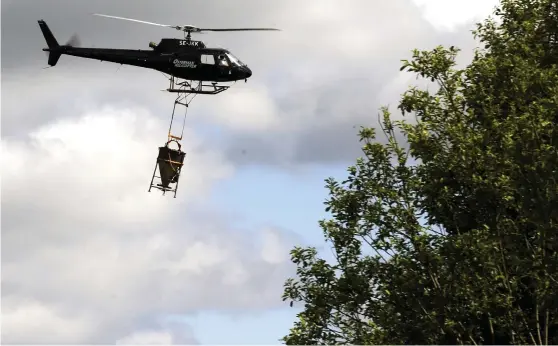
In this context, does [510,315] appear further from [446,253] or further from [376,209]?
[376,209]

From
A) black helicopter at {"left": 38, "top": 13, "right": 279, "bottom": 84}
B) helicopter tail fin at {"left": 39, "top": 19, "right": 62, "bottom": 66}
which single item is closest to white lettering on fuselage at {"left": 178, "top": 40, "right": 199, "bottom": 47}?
black helicopter at {"left": 38, "top": 13, "right": 279, "bottom": 84}

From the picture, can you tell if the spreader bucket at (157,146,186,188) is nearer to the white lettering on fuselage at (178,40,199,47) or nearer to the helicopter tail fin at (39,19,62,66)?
the white lettering on fuselage at (178,40,199,47)

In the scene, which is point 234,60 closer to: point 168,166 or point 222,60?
point 222,60

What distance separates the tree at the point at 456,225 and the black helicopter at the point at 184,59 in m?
12.2

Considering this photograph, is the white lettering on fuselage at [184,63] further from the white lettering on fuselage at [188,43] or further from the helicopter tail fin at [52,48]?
the helicopter tail fin at [52,48]

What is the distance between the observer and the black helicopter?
45.4m

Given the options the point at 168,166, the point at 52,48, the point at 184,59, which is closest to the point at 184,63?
the point at 184,59

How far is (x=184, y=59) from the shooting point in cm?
4553

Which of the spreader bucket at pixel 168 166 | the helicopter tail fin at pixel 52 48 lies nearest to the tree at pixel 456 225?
the spreader bucket at pixel 168 166

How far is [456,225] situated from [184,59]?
682 inches

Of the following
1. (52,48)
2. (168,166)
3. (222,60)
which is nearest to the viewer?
(168,166)

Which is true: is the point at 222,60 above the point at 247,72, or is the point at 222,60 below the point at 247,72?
above

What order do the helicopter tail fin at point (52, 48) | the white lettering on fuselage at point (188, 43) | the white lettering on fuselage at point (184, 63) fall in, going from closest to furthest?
1. the white lettering on fuselage at point (184, 63)
2. the white lettering on fuselage at point (188, 43)
3. the helicopter tail fin at point (52, 48)

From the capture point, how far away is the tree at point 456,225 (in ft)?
96.1
